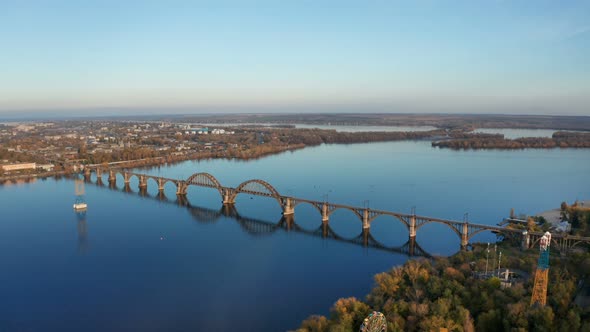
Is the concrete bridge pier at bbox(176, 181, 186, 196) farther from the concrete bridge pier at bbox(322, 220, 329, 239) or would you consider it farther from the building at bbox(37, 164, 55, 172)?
the building at bbox(37, 164, 55, 172)

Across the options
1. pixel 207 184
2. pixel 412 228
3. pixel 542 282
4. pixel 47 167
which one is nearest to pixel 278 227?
pixel 412 228

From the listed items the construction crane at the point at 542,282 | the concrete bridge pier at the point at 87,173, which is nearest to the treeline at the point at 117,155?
the concrete bridge pier at the point at 87,173

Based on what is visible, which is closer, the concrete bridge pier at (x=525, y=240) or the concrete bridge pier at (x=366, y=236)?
the concrete bridge pier at (x=525, y=240)

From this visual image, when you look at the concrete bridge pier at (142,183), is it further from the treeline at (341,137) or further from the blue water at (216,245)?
the treeline at (341,137)

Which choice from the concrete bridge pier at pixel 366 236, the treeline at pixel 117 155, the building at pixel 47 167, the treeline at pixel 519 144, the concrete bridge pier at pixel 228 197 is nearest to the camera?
the concrete bridge pier at pixel 366 236

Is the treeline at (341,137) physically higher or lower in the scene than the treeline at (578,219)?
higher

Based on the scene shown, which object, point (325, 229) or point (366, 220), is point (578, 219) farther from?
point (325, 229)
